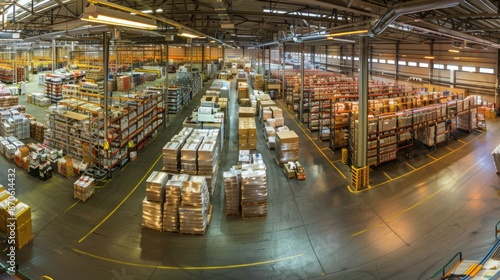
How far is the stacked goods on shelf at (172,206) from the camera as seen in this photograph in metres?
9.45

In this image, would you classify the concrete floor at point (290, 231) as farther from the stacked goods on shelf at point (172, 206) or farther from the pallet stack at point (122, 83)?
the pallet stack at point (122, 83)

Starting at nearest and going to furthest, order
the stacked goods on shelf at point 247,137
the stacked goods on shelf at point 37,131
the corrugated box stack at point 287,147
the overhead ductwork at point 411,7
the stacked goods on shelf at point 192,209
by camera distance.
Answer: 1. the overhead ductwork at point 411,7
2. the stacked goods on shelf at point 192,209
3. the corrugated box stack at point 287,147
4. the stacked goods on shelf at point 247,137
5. the stacked goods on shelf at point 37,131

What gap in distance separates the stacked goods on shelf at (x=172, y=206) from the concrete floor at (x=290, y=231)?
303 mm

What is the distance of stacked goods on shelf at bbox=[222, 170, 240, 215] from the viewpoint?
34.4ft

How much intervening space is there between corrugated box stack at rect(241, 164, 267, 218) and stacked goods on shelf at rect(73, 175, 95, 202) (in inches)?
211

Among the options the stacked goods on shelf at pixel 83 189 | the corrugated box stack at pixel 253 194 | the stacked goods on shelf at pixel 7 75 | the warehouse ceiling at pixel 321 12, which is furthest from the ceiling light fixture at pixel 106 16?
the stacked goods on shelf at pixel 7 75

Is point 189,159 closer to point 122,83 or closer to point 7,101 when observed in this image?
point 7,101

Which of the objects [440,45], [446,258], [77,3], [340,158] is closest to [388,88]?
[440,45]

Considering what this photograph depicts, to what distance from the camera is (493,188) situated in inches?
500

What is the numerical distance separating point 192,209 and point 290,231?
9.40ft

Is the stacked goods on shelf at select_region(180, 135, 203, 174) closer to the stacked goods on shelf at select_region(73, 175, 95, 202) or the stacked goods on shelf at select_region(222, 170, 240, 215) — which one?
the stacked goods on shelf at select_region(222, 170, 240, 215)

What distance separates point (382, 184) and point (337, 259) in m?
5.77

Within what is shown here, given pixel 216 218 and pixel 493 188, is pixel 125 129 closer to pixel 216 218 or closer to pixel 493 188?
pixel 216 218

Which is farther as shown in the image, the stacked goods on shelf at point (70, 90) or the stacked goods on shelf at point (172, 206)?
the stacked goods on shelf at point (70, 90)
